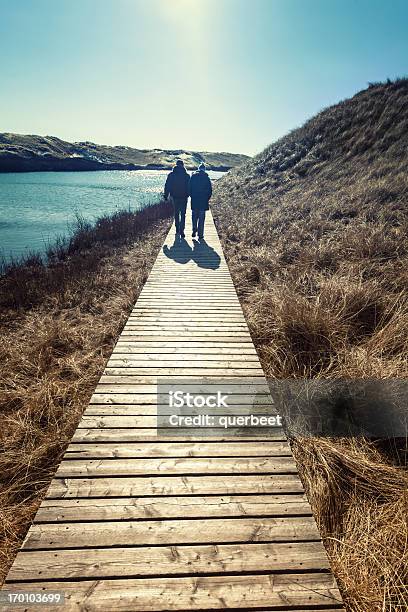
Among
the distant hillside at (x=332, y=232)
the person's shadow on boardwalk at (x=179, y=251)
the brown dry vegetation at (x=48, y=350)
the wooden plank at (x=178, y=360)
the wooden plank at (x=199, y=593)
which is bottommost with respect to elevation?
the brown dry vegetation at (x=48, y=350)

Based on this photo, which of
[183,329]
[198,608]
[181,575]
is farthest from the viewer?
[183,329]

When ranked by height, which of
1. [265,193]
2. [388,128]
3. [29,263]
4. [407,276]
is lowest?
[29,263]

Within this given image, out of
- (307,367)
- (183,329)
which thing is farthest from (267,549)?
(183,329)

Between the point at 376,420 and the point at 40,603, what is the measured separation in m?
3.16

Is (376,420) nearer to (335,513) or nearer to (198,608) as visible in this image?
(335,513)

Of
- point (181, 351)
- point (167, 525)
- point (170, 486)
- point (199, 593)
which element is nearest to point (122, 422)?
point (170, 486)

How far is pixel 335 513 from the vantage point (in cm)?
245

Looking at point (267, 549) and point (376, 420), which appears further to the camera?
point (376, 420)

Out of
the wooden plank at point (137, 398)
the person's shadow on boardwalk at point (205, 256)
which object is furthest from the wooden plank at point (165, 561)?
the person's shadow on boardwalk at point (205, 256)

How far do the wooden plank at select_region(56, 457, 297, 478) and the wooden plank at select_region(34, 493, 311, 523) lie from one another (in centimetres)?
21

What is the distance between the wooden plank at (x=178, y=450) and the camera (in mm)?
2643

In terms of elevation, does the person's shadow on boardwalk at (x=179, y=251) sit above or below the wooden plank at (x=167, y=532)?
above

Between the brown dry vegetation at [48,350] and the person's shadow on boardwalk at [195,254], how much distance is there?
848 mm

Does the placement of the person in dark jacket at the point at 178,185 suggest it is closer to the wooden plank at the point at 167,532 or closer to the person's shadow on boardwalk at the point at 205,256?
the person's shadow on boardwalk at the point at 205,256
